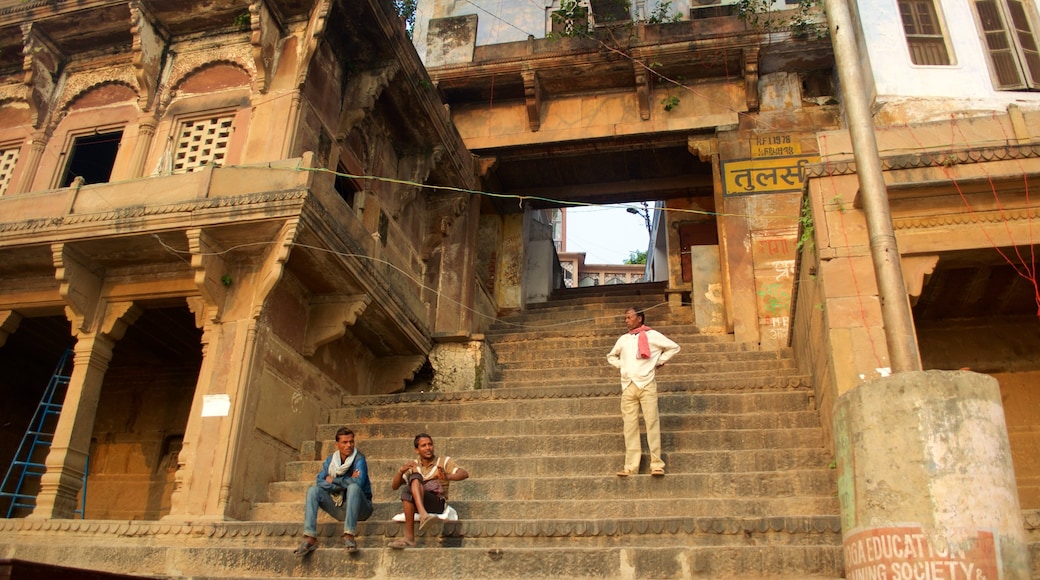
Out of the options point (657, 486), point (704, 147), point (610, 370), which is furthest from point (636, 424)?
point (704, 147)

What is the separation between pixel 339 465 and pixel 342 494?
233 mm

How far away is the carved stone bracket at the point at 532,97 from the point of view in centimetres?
1382

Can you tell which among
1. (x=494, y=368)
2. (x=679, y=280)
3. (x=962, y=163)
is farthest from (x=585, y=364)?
(x=962, y=163)

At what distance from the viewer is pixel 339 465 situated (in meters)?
6.52

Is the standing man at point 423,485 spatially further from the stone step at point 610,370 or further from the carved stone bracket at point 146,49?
the carved stone bracket at point 146,49

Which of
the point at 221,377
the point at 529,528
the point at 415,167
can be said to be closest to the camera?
the point at 529,528

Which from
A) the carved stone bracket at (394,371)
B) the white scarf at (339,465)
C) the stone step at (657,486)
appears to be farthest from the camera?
the carved stone bracket at (394,371)

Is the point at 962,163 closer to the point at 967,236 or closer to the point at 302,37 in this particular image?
the point at 967,236

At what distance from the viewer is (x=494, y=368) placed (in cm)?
1208

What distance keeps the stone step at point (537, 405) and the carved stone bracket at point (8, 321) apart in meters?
3.91

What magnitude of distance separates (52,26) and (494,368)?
24.6 ft

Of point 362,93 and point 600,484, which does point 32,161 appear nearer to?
point 362,93

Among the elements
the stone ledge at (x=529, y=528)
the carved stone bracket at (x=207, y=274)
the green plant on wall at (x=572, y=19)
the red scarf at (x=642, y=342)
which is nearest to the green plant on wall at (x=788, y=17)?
the green plant on wall at (x=572, y=19)

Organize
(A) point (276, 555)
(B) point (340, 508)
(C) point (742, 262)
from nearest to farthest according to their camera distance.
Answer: (A) point (276, 555) → (B) point (340, 508) → (C) point (742, 262)
